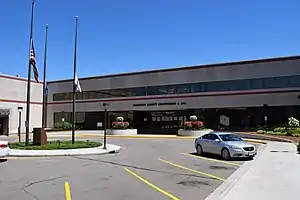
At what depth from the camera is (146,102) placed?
47219 mm

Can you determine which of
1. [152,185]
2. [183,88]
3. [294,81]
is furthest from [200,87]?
[152,185]

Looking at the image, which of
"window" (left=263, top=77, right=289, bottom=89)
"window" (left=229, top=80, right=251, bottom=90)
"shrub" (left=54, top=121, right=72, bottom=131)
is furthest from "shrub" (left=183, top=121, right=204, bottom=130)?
"shrub" (left=54, top=121, right=72, bottom=131)

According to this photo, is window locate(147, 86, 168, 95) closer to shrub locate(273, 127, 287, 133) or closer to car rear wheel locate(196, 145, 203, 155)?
shrub locate(273, 127, 287, 133)

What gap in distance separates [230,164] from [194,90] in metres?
28.1

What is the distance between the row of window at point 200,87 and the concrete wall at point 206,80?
17.1 inches

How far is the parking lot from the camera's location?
372 inches

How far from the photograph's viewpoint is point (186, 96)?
44.4 metres

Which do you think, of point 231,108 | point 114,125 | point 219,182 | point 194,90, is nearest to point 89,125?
point 114,125

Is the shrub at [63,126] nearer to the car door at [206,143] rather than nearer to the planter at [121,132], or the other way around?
the planter at [121,132]

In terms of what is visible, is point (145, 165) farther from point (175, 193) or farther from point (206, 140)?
point (175, 193)

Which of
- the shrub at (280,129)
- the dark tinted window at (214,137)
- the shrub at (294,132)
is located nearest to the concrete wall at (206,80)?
the shrub at (280,129)

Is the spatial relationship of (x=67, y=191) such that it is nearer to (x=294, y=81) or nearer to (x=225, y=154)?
(x=225, y=154)

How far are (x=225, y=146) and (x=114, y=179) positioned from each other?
7.86 meters

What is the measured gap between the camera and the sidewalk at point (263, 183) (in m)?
8.93
